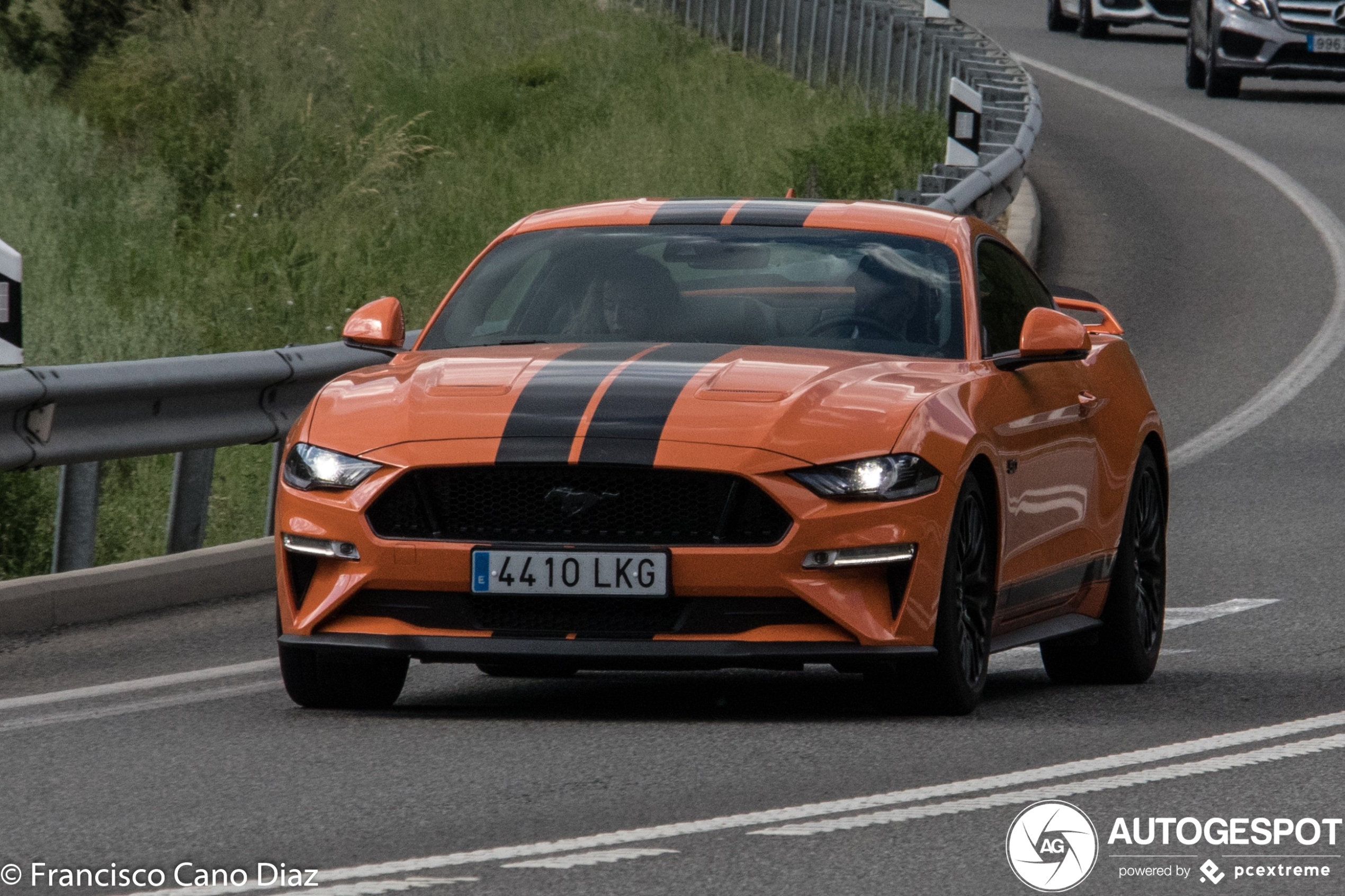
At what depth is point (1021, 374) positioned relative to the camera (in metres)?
8.39

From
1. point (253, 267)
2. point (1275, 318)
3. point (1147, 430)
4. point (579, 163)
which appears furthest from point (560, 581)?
point (579, 163)

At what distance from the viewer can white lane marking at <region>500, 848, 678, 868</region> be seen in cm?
561

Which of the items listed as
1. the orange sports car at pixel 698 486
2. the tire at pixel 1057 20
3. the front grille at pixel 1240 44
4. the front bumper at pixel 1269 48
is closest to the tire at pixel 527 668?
the orange sports car at pixel 698 486

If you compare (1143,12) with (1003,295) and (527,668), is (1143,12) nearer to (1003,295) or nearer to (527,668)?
(1003,295)

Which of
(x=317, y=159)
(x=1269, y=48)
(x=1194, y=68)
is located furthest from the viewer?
(x=1194, y=68)

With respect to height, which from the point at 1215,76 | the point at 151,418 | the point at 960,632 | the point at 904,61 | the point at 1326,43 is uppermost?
the point at 960,632

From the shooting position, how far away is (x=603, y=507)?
284 inches

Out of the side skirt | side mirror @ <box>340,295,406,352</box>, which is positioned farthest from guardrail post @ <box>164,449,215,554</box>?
the side skirt

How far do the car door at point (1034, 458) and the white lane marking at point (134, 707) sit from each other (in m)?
2.26

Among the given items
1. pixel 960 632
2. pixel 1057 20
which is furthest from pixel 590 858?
pixel 1057 20

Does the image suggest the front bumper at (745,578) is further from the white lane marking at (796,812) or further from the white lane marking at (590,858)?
the white lane marking at (590,858)

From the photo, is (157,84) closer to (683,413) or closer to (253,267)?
(253,267)

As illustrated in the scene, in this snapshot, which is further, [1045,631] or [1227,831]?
[1045,631]

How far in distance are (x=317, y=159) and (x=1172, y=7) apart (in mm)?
21004
